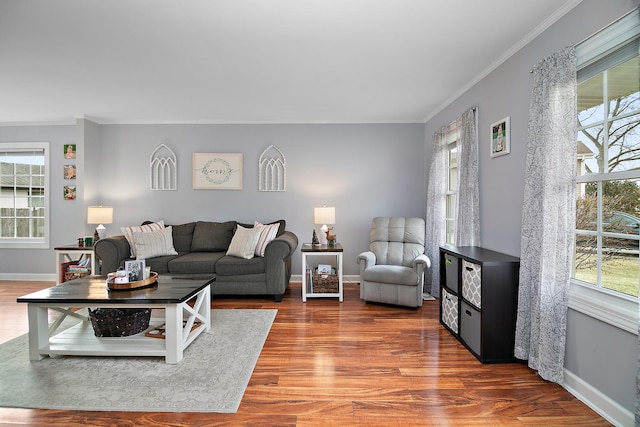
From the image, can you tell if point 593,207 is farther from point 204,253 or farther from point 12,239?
point 12,239

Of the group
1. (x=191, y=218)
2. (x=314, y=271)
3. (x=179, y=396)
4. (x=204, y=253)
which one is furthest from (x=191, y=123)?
(x=179, y=396)

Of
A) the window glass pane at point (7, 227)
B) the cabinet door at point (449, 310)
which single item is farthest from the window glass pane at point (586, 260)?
the window glass pane at point (7, 227)

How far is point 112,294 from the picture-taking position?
255cm

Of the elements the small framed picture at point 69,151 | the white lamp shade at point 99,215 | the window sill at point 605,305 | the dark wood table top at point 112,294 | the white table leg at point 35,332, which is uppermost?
the small framed picture at point 69,151

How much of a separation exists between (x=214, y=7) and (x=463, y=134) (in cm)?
266

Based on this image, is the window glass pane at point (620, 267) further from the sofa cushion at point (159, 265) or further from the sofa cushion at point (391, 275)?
the sofa cushion at point (159, 265)

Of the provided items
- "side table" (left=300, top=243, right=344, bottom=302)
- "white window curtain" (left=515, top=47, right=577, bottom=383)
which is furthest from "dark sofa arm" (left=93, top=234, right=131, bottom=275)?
"white window curtain" (left=515, top=47, right=577, bottom=383)

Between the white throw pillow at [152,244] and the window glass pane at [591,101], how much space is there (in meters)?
4.50

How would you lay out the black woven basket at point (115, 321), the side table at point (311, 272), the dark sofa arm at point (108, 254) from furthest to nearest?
the side table at point (311, 272) < the dark sofa arm at point (108, 254) < the black woven basket at point (115, 321)

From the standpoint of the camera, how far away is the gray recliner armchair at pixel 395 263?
12.1 ft

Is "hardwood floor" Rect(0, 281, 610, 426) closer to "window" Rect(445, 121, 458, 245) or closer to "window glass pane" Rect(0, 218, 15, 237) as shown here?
"window" Rect(445, 121, 458, 245)

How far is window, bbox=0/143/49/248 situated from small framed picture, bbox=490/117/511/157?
20.5 feet

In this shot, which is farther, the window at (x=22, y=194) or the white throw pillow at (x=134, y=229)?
the window at (x=22, y=194)

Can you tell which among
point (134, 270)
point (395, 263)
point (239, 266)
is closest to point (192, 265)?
point (239, 266)
